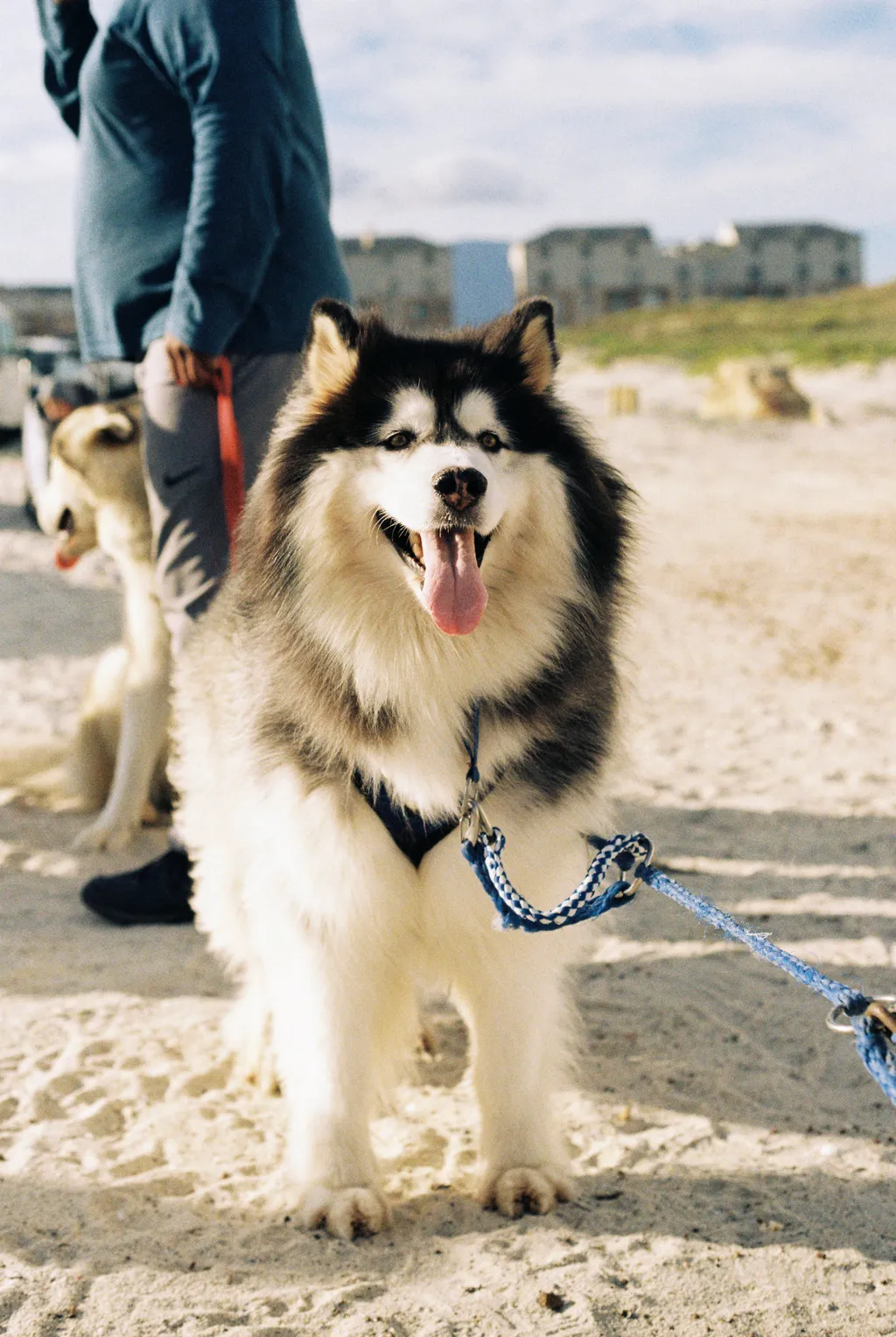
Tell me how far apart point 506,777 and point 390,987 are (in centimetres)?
50

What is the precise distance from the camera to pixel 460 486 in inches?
81.0

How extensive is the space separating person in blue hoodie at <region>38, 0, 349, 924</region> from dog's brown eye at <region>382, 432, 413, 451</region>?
1152mm

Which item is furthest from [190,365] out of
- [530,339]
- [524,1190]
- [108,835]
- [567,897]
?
[524,1190]

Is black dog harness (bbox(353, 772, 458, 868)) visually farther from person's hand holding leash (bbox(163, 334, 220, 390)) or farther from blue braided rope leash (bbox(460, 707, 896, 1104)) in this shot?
person's hand holding leash (bbox(163, 334, 220, 390))

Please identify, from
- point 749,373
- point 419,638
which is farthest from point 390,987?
point 749,373

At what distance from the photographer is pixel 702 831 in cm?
468

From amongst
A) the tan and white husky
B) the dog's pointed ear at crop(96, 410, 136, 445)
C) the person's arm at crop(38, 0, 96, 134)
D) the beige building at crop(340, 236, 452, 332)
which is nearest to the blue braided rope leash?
the tan and white husky

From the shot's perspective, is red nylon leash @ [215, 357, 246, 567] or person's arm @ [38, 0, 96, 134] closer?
red nylon leash @ [215, 357, 246, 567]

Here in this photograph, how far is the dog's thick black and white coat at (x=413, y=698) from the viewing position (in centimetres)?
221

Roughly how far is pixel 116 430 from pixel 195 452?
1.42 metres

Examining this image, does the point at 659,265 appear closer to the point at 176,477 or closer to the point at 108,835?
the point at 108,835

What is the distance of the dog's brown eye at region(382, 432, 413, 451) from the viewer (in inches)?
87.4

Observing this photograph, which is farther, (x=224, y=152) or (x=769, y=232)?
(x=769, y=232)

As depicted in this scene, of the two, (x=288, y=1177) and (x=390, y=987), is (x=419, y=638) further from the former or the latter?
(x=288, y=1177)
